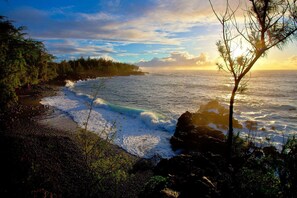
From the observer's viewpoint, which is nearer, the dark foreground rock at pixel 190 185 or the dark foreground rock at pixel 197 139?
the dark foreground rock at pixel 190 185

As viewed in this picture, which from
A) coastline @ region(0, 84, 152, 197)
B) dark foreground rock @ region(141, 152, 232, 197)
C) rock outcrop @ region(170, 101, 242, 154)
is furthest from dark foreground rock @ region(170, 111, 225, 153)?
dark foreground rock @ region(141, 152, 232, 197)

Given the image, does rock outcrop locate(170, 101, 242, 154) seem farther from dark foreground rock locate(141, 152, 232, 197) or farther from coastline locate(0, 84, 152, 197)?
dark foreground rock locate(141, 152, 232, 197)

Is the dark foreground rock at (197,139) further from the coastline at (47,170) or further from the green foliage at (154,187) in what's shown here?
the green foliage at (154,187)

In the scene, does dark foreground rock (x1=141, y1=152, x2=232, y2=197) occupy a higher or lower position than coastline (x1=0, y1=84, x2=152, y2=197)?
higher

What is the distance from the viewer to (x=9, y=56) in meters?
16.2

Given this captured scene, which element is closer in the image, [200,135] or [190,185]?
[190,185]

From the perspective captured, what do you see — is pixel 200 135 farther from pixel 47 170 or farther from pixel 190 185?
pixel 47 170

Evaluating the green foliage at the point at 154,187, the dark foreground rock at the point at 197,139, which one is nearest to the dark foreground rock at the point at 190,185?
the green foliage at the point at 154,187

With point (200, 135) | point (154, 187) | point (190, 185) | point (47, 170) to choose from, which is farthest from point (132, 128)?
point (190, 185)

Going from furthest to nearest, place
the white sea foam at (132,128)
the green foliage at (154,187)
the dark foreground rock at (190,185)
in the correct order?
1. the white sea foam at (132,128)
2. the green foliage at (154,187)
3. the dark foreground rock at (190,185)

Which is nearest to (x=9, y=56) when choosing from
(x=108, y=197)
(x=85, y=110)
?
(x=85, y=110)

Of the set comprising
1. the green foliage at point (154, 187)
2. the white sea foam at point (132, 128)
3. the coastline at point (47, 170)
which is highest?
the green foliage at point (154, 187)

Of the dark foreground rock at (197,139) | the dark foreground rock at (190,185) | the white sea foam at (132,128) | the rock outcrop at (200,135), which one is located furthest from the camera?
the white sea foam at (132,128)

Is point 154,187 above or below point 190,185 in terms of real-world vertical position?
below
